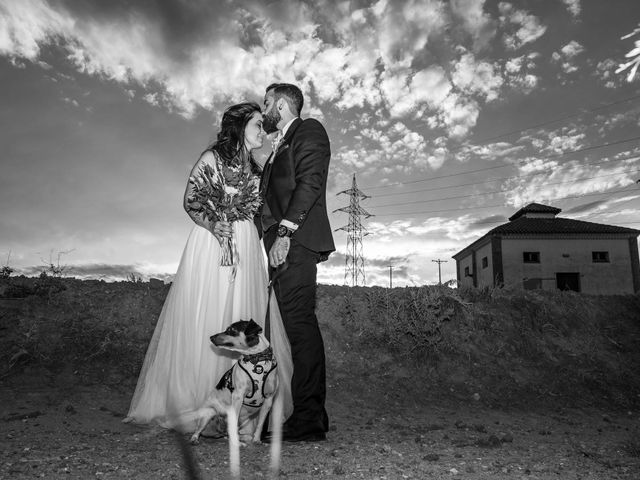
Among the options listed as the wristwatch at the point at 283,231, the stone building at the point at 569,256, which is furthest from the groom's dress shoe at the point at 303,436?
the stone building at the point at 569,256

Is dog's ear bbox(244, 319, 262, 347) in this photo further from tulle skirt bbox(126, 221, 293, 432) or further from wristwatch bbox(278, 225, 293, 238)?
wristwatch bbox(278, 225, 293, 238)

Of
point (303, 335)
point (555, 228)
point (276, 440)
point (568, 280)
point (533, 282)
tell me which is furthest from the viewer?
point (555, 228)

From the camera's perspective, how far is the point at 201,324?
455 cm

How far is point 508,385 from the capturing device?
777 centimetres

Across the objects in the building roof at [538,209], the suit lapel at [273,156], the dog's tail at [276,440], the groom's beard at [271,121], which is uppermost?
the building roof at [538,209]

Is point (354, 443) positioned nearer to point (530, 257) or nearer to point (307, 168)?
point (307, 168)

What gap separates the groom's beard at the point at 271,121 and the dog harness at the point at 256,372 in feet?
6.90

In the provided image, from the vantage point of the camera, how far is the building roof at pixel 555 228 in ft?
124

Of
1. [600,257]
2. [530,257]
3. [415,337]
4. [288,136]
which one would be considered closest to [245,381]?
[288,136]

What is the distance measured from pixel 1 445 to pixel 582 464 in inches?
181

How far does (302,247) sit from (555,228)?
1532 inches

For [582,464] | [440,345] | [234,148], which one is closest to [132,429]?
[234,148]

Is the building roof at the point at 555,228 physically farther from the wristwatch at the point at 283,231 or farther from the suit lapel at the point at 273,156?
the wristwatch at the point at 283,231

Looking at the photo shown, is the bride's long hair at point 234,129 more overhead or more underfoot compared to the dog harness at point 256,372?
more overhead
